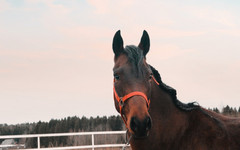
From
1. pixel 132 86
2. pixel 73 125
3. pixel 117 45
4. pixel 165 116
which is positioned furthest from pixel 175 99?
pixel 73 125

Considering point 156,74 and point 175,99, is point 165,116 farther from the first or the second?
point 156,74

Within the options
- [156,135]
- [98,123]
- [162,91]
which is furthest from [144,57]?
[98,123]

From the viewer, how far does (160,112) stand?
309 cm

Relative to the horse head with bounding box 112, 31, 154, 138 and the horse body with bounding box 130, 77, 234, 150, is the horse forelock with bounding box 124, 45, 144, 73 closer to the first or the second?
the horse head with bounding box 112, 31, 154, 138

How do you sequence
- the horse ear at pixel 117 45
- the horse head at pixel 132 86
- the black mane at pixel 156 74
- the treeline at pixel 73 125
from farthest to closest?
the treeline at pixel 73 125 < the horse ear at pixel 117 45 < the black mane at pixel 156 74 < the horse head at pixel 132 86

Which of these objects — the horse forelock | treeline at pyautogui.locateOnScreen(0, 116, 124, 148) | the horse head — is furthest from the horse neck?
treeline at pyautogui.locateOnScreen(0, 116, 124, 148)

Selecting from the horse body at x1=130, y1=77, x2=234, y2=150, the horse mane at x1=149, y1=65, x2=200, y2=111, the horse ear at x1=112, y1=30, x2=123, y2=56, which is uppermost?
the horse ear at x1=112, y1=30, x2=123, y2=56

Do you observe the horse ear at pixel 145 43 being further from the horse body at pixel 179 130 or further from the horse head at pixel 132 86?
the horse body at pixel 179 130

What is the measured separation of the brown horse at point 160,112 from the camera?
282 cm

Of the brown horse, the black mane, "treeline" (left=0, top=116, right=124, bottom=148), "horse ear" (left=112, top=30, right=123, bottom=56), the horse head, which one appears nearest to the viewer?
the horse head

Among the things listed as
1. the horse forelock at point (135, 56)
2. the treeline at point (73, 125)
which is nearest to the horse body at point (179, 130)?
the horse forelock at point (135, 56)

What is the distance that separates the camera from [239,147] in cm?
304

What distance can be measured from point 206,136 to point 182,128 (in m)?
0.26

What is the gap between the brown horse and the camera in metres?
2.82
